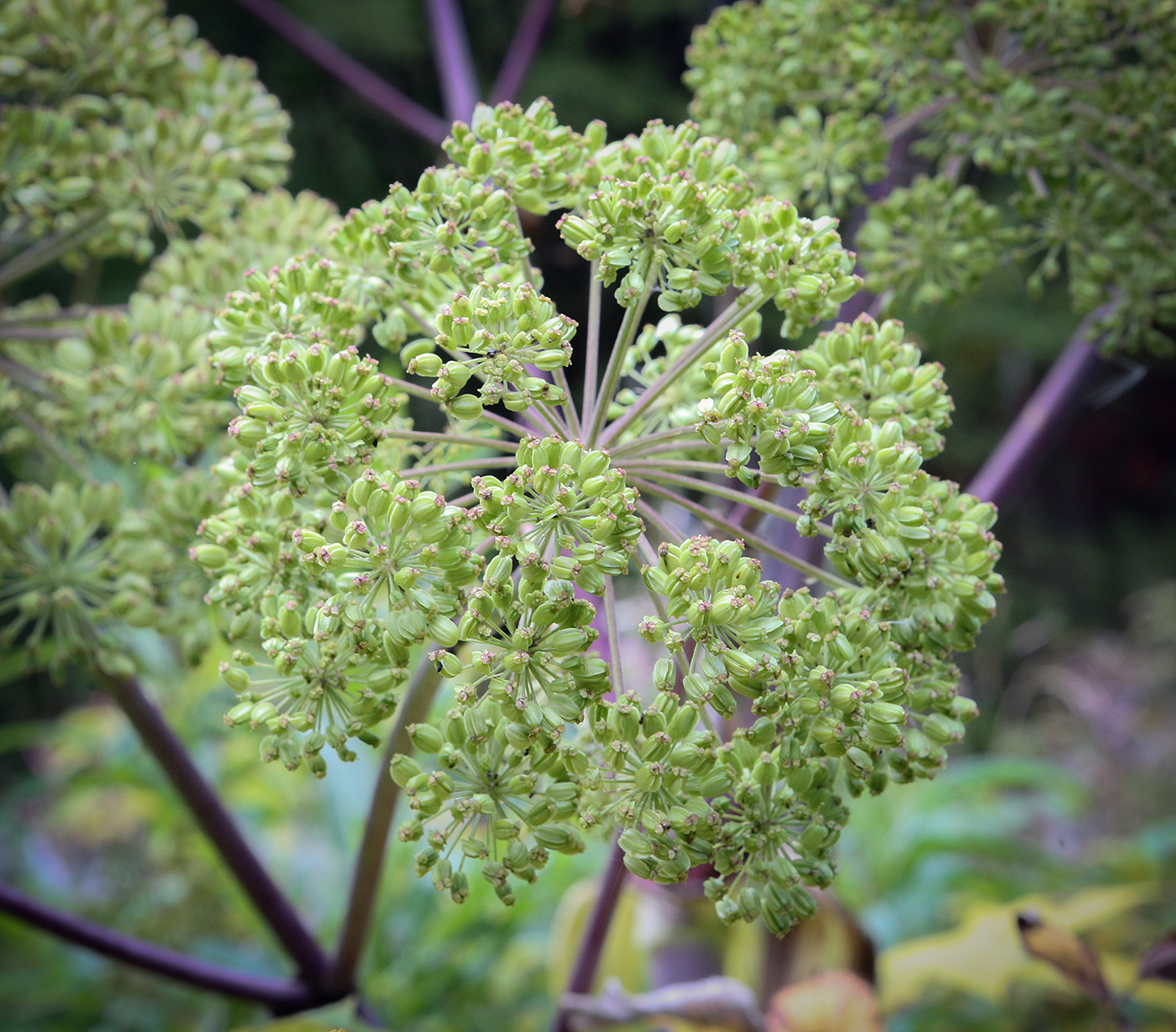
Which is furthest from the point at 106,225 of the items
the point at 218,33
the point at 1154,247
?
the point at 218,33

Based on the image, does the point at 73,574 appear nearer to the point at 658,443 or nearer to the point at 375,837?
the point at 375,837

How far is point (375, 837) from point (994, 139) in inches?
38.0

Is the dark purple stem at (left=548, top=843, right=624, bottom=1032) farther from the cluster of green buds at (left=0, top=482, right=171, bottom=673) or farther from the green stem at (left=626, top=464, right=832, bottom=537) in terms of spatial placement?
the cluster of green buds at (left=0, top=482, right=171, bottom=673)

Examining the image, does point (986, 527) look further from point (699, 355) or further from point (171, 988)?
point (171, 988)

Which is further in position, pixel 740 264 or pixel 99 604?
pixel 99 604

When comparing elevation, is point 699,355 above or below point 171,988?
above

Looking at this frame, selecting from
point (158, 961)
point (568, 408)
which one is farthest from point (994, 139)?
point (158, 961)

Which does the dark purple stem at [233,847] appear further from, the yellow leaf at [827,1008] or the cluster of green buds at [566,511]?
the cluster of green buds at [566,511]

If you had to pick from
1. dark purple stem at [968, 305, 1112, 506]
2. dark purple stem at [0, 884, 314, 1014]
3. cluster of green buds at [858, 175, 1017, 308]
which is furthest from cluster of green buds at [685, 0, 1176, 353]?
dark purple stem at [0, 884, 314, 1014]

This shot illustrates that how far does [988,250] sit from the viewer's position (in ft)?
3.12

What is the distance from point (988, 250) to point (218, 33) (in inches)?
115

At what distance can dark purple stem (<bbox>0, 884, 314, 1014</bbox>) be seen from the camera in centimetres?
104

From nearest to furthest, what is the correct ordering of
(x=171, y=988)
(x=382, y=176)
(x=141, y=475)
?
(x=141, y=475) < (x=171, y=988) < (x=382, y=176)

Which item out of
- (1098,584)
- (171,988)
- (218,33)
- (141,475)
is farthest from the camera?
(1098,584)
